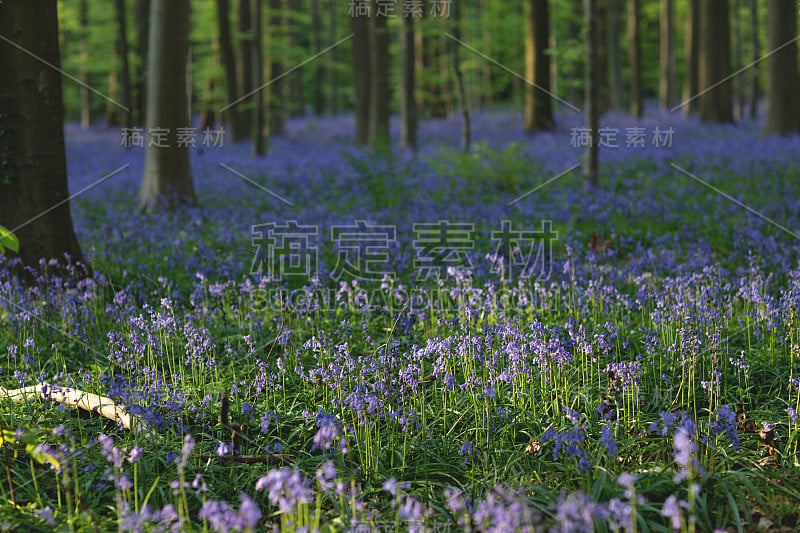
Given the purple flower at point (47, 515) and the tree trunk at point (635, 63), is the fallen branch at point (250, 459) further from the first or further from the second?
the tree trunk at point (635, 63)

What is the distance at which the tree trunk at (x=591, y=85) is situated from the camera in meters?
10.4

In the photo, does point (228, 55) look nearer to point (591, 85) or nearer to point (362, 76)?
point (362, 76)

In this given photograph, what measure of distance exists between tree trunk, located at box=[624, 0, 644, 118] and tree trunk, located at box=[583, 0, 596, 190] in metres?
13.9

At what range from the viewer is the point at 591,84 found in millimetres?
10648

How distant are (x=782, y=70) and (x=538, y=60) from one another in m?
5.95

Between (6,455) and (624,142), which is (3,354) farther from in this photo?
(624,142)

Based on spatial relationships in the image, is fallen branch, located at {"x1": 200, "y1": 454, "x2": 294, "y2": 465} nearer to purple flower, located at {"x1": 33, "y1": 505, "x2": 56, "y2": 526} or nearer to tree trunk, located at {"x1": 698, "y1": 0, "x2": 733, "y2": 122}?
purple flower, located at {"x1": 33, "y1": 505, "x2": 56, "y2": 526}

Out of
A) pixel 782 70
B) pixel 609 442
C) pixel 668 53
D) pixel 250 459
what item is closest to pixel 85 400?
pixel 250 459

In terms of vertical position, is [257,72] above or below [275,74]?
below

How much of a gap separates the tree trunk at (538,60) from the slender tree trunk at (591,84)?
7.61 meters

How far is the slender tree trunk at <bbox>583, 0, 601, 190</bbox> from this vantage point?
10445mm

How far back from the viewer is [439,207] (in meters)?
9.84

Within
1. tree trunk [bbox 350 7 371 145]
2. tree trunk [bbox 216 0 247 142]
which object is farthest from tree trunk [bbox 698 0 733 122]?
tree trunk [bbox 216 0 247 142]

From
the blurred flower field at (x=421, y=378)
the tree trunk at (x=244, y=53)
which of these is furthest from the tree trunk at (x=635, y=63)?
the blurred flower field at (x=421, y=378)
